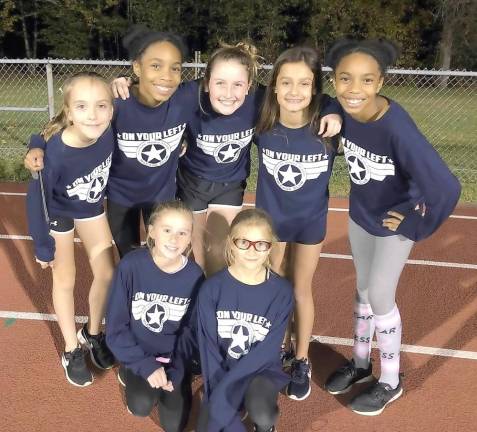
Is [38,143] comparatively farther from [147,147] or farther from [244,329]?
[244,329]

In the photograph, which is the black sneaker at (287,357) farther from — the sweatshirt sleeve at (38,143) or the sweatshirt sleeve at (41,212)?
the sweatshirt sleeve at (38,143)

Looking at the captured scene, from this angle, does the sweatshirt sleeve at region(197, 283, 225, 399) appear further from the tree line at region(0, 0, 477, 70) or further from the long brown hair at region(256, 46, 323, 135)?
the tree line at region(0, 0, 477, 70)

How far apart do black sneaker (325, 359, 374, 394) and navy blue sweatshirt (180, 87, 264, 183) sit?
4.29 ft

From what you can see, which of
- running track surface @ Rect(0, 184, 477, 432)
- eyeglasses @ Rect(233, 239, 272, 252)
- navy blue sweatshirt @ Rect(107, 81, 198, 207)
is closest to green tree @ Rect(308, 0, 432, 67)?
running track surface @ Rect(0, 184, 477, 432)

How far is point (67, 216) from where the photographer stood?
9.97ft

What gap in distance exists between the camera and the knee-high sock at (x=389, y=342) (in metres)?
2.93

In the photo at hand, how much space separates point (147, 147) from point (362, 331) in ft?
5.28

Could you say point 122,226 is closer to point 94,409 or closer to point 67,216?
point 67,216

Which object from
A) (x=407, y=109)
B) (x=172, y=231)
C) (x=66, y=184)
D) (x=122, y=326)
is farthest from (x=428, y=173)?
(x=407, y=109)

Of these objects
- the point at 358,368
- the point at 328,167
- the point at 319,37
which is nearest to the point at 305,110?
the point at 328,167

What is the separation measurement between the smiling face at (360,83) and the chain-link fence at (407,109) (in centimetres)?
Result: 236

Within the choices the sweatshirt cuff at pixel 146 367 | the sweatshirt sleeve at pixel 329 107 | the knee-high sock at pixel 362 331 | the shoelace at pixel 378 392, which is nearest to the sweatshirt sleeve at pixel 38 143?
the sweatshirt cuff at pixel 146 367

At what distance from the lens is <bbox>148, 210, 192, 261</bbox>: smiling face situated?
2754mm

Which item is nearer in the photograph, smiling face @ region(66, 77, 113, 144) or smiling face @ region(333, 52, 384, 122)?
smiling face @ region(333, 52, 384, 122)
